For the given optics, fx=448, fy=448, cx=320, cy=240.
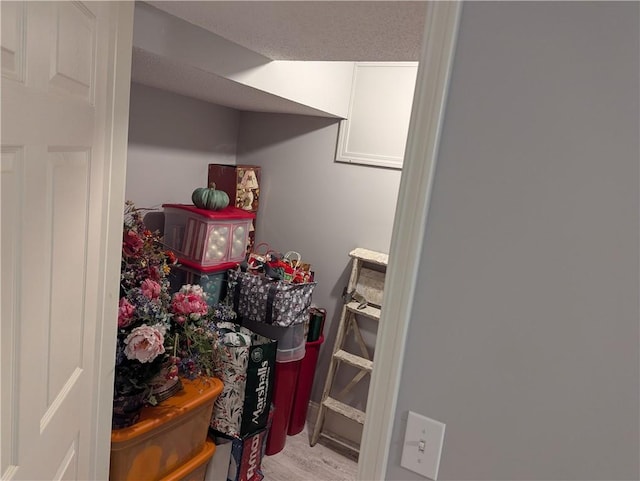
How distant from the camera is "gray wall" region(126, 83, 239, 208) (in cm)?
229

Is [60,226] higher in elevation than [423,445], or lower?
higher

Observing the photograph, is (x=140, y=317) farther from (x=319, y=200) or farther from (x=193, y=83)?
(x=319, y=200)

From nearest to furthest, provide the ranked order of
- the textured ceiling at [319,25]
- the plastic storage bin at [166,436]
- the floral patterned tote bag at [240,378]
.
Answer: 1. the textured ceiling at [319,25]
2. the plastic storage bin at [166,436]
3. the floral patterned tote bag at [240,378]

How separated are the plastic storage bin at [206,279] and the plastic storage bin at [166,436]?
542 millimetres

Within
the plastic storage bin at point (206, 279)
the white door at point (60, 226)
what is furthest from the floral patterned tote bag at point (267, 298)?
the white door at point (60, 226)

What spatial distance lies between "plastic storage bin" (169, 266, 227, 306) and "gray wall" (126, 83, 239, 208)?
408mm

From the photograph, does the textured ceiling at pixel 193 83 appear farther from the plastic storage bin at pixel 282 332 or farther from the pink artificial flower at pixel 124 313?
the plastic storage bin at pixel 282 332

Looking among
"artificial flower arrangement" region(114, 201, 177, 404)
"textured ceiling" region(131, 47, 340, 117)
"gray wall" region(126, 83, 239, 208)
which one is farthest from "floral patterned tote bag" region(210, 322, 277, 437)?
"textured ceiling" region(131, 47, 340, 117)

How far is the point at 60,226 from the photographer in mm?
944

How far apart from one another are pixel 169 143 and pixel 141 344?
135 centimetres

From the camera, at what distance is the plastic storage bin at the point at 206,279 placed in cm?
235

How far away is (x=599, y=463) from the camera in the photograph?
0.76 metres

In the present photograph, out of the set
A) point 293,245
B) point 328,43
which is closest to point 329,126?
point 293,245

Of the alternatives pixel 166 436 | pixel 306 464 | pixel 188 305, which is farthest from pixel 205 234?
pixel 306 464
